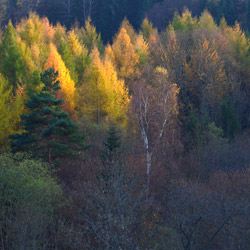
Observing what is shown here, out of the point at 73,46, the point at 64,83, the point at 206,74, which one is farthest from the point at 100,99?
the point at 206,74

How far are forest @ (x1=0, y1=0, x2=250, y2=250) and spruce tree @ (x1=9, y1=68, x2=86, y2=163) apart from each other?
0.27ft

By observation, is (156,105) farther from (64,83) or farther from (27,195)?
(27,195)

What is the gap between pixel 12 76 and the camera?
30484 mm

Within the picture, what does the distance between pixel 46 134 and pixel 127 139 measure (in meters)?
8.26

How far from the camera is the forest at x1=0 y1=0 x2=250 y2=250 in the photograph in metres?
12.6

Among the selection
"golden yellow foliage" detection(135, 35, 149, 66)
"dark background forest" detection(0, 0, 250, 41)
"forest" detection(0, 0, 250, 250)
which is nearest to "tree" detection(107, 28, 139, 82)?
"forest" detection(0, 0, 250, 250)

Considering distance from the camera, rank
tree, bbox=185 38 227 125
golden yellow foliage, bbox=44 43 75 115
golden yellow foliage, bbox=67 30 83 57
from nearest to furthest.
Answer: golden yellow foliage, bbox=44 43 75 115 → tree, bbox=185 38 227 125 → golden yellow foliage, bbox=67 30 83 57

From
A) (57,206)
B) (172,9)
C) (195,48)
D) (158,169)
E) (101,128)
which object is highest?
(172,9)

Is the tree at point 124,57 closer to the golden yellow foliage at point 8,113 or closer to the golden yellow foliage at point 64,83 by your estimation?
the golden yellow foliage at point 64,83

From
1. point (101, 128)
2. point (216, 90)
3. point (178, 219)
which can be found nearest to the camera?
point (178, 219)

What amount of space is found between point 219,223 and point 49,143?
34.7ft

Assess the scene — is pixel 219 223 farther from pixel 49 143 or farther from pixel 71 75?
pixel 71 75

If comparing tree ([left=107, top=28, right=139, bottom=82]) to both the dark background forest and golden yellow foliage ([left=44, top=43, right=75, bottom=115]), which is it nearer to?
golden yellow foliage ([left=44, top=43, right=75, bottom=115])

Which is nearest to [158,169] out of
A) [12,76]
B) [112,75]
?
[112,75]
